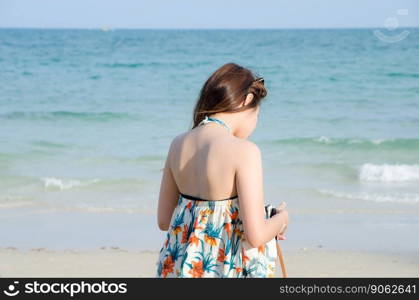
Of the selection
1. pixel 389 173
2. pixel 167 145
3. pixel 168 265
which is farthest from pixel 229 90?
pixel 167 145

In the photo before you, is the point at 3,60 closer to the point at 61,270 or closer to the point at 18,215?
the point at 18,215

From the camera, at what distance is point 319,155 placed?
11195mm

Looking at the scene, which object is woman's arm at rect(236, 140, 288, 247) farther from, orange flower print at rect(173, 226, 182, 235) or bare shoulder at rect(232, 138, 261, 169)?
orange flower print at rect(173, 226, 182, 235)

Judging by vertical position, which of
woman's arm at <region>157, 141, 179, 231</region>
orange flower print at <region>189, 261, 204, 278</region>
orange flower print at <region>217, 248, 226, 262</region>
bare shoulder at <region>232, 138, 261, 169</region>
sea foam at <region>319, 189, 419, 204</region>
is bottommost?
orange flower print at <region>189, 261, 204, 278</region>

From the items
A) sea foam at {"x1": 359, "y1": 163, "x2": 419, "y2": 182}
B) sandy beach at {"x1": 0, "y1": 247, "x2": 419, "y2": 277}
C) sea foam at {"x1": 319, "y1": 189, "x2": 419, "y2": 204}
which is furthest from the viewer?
sea foam at {"x1": 359, "y1": 163, "x2": 419, "y2": 182}

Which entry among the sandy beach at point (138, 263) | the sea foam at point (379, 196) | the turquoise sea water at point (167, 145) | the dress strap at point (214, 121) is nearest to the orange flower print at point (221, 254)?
the dress strap at point (214, 121)

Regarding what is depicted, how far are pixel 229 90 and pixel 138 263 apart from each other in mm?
3386

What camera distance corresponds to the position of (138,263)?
575 centimetres

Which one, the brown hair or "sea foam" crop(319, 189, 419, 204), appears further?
"sea foam" crop(319, 189, 419, 204)

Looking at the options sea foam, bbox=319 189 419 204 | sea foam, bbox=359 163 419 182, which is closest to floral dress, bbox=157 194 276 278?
sea foam, bbox=319 189 419 204

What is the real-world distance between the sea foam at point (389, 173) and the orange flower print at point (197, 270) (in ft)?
23.6

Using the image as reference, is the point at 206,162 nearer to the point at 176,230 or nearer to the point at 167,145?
the point at 176,230

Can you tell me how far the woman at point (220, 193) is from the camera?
2543mm

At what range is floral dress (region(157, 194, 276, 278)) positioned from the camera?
2.61 meters
